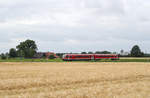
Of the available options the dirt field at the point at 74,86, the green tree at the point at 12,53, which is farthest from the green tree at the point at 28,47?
the dirt field at the point at 74,86

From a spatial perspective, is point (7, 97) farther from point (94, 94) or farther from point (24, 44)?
point (24, 44)

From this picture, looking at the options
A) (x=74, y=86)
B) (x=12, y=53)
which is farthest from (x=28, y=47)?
(x=74, y=86)

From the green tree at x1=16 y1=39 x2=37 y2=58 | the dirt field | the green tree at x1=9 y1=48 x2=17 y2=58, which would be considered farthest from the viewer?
the green tree at x1=9 y1=48 x2=17 y2=58

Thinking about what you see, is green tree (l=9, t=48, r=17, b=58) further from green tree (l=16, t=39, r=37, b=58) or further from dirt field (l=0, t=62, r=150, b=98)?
dirt field (l=0, t=62, r=150, b=98)

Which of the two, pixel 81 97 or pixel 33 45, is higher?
pixel 33 45


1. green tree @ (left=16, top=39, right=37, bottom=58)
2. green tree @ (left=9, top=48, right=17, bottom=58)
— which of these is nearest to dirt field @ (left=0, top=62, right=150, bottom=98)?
green tree @ (left=16, top=39, right=37, bottom=58)

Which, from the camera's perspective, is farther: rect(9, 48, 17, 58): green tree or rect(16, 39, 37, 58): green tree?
rect(9, 48, 17, 58): green tree

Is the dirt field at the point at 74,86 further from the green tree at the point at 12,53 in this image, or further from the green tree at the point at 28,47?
the green tree at the point at 12,53

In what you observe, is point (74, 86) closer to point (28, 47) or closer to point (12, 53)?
point (28, 47)

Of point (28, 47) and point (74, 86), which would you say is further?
point (28, 47)

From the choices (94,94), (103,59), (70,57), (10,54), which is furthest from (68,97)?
(10,54)

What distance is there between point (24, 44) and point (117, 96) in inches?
5363

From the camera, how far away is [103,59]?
8494 centimetres

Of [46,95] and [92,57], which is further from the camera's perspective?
[92,57]
